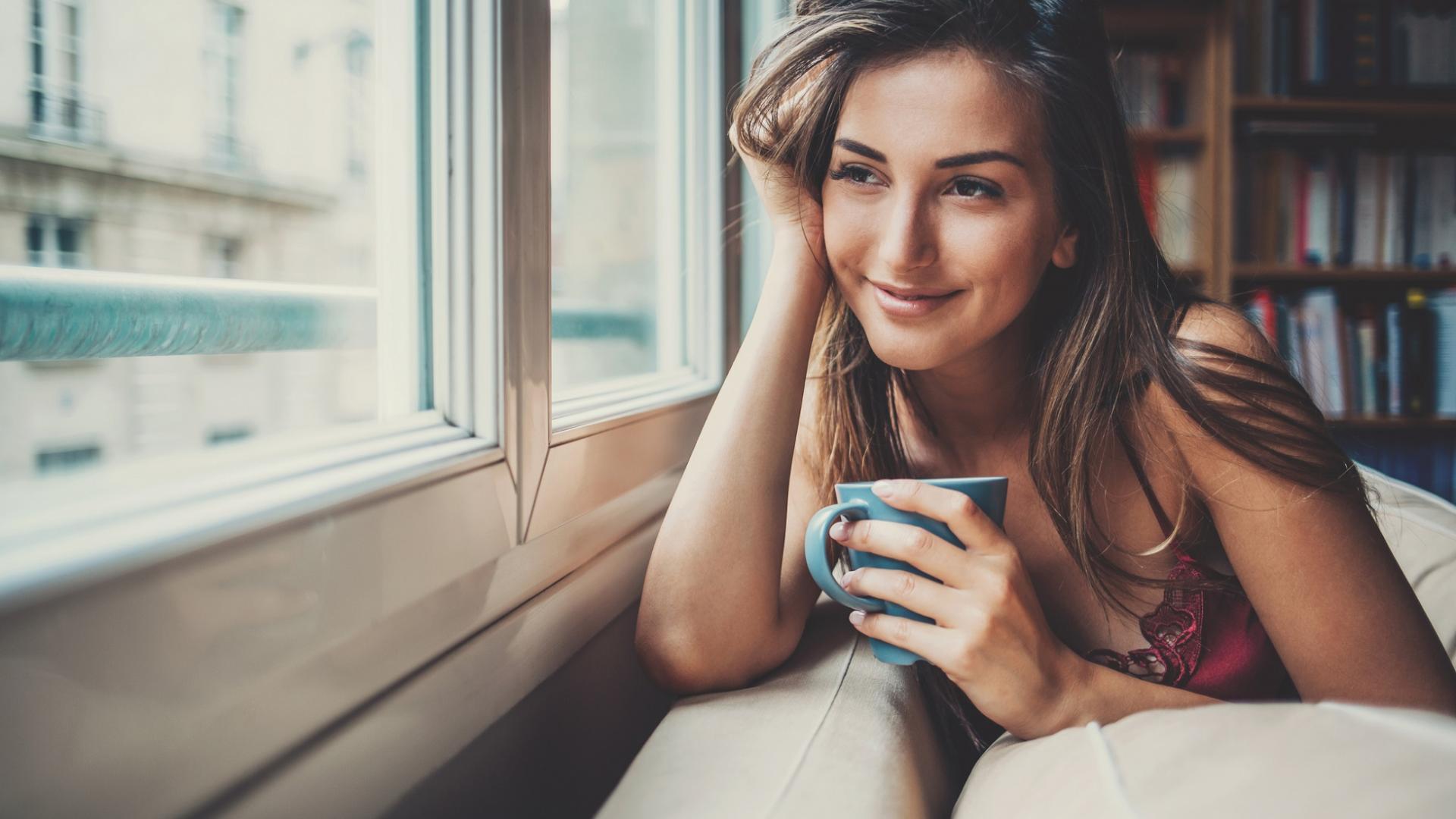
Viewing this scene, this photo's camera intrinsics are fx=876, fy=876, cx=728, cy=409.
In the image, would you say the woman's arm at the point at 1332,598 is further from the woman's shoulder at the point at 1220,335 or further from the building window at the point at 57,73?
the building window at the point at 57,73

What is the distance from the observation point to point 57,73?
45 centimetres

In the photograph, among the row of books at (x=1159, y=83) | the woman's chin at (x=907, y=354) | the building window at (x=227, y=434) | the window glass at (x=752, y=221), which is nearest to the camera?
the building window at (x=227, y=434)

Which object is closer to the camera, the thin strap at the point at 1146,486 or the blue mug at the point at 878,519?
the blue mug at the point at 878,519

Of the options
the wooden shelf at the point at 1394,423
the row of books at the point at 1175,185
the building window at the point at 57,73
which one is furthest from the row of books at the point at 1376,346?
the building window at the point at 57,73

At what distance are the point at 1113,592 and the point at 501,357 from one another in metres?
0.65

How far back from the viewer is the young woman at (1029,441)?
0.71 m

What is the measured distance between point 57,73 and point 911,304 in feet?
2.19

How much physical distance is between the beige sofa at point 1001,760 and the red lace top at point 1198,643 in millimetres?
253

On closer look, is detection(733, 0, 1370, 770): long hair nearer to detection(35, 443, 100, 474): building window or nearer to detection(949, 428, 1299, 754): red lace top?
detection(949, 428, 1299, 754): red lace top

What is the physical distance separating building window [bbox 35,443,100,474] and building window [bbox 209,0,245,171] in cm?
22

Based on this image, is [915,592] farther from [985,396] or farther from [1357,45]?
[1357,45]

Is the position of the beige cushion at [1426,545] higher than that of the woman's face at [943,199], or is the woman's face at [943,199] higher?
the woman's face at [943,199]

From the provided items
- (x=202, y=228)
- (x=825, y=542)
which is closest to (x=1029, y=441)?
(x=825, y=542)

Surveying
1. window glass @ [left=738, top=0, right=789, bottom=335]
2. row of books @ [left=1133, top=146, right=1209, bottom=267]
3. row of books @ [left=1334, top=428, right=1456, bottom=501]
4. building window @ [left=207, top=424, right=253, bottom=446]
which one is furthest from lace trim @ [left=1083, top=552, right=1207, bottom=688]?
row of books @ [left=1334, top=428, right=1456, bottom=501]
